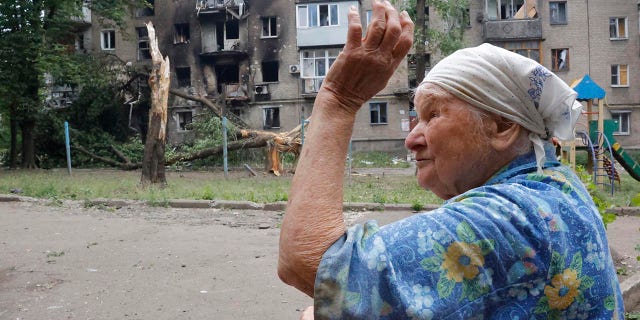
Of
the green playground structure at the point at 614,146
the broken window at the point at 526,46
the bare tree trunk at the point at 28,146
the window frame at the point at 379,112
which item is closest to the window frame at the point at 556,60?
the broken window at the point at 526,46

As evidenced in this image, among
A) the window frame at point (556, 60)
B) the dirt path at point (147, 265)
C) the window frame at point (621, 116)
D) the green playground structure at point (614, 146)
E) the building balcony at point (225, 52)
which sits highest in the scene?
the building balcony at point (225, 52)

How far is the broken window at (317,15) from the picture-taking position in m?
38.2

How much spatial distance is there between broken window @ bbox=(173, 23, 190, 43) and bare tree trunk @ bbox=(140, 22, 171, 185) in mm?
24174

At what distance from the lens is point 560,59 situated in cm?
3675

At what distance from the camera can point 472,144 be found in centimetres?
144

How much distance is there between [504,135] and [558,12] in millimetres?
38952

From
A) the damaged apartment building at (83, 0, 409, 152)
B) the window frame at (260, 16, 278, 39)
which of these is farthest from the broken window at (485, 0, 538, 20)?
the window frame at (260, 16, 278, 39)

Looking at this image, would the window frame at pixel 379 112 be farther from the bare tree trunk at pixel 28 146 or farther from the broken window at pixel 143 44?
the bare tree trunk at pixel 28 146

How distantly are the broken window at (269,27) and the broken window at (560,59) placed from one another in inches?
668

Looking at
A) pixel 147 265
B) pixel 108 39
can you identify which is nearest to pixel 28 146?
pixel 108 39

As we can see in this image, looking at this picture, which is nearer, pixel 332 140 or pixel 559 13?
pixel 332 140

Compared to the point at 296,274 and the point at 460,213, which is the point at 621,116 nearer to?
the point at 460,213

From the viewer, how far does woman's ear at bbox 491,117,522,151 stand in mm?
1429

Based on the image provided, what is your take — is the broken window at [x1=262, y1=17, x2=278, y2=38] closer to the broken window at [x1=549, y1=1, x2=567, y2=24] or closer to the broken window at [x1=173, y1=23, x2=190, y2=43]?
the broken window at [x1=173, y1=23, x2=190, y2=43]
